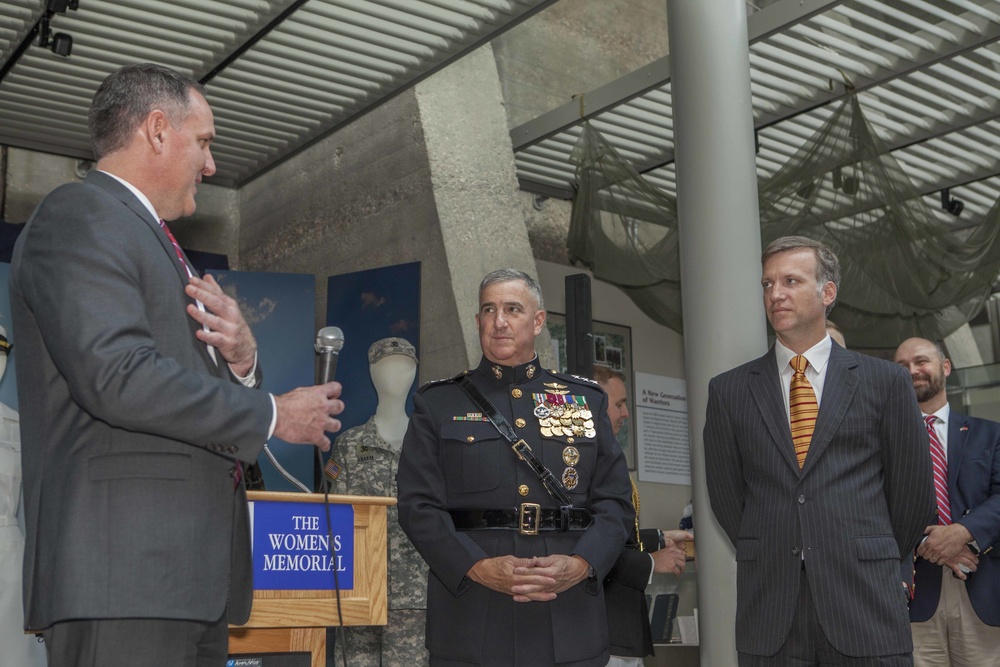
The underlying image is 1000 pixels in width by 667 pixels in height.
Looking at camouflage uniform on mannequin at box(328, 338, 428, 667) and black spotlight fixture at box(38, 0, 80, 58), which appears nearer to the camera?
camouflage uniform on mannequin at box(328, 338, 428, 667)

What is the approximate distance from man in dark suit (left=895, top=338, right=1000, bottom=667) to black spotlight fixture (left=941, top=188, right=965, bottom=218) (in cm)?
511

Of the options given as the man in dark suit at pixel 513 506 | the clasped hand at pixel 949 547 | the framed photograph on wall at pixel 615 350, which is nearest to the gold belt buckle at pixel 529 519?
the man in dark suit at pixel 513 506

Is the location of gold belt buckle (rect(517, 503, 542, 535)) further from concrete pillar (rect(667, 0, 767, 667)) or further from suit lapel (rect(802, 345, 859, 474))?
concrete pillar (rect(667, 0, 767, 667))

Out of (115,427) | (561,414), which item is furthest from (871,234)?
(115,427)

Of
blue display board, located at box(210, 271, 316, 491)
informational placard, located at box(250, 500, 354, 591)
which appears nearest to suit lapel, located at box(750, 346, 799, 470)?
informational placard, located at box(250, 500, 354, 591)

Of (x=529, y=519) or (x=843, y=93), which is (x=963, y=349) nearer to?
(x=843, y=93)

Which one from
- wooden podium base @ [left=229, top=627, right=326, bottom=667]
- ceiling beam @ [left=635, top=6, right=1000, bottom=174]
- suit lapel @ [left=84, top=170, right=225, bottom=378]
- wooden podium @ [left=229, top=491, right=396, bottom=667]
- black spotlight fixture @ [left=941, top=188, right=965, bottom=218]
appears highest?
ceiling beam @ [left=635, top=6, right=1000, bottom=174]

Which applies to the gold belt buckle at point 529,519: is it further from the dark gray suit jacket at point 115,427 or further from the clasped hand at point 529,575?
the dark gray suit jacket at point 115,427

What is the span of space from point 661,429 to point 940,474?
4.80m

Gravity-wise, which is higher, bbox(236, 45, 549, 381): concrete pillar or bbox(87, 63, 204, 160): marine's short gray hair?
bbox(236, 45, 549, 381): concrete pillar

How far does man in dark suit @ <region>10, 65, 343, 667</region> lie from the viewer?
5.73 ft

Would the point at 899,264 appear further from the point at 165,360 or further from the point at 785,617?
the point at 165,360

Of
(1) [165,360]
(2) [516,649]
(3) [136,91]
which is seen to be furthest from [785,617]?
(3) [136,91]

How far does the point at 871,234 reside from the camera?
20.5ft
